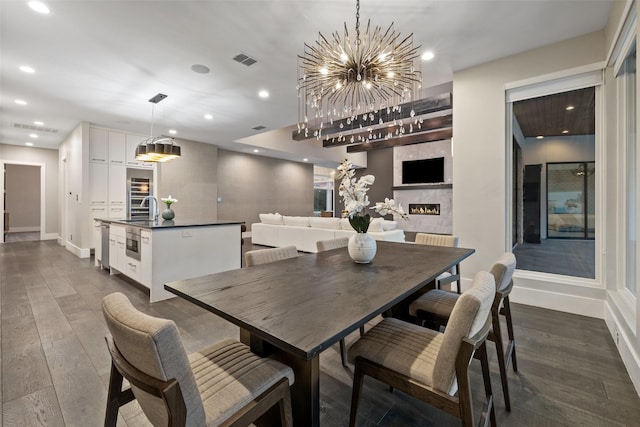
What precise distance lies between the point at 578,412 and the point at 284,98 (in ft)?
15.9

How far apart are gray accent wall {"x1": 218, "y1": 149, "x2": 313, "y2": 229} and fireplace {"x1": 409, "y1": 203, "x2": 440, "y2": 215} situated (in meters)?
4.18

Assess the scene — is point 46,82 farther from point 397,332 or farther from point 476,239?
point 476,239

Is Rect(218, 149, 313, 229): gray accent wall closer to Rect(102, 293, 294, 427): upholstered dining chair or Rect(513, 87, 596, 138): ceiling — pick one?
Rect(513, 87, 596, 138): ceiling

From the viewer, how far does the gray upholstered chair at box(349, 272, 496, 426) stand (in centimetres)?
103

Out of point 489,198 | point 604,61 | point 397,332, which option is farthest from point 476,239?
point 397,332

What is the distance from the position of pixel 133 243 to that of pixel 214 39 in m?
2.78

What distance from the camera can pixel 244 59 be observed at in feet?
11.3

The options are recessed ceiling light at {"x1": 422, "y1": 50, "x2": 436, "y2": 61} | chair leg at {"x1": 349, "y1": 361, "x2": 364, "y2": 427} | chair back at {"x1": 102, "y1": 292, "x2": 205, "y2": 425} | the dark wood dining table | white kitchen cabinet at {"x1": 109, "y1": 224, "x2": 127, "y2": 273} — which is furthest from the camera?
white kitchen cabinet at {"x1": 109, "y1": 224, "x2": 127, "y2": 273}

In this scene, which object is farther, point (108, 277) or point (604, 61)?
point (108, 277)

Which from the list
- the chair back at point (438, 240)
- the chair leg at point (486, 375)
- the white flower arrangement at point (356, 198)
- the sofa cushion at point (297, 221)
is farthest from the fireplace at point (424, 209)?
the chair leg at point (486, 375)

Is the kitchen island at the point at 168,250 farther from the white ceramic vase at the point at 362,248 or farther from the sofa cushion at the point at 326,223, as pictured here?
the white ceramic vase at the point at 362,248

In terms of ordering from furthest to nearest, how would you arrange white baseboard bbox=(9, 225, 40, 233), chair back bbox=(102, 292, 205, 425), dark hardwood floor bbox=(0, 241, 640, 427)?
1. white baseboard bbox=(9, 225, 40, 233)
2. dark hardwood floor bbox=(0, 241, 640, 427)
3. chair back bbox=(102, 292, 205, 425)

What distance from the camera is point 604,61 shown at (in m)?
2.79

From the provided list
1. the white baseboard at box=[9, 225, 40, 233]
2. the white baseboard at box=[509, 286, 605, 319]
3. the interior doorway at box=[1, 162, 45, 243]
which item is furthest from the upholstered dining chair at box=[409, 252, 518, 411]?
the white baseboard at box=[9, 225, 40, 233]
